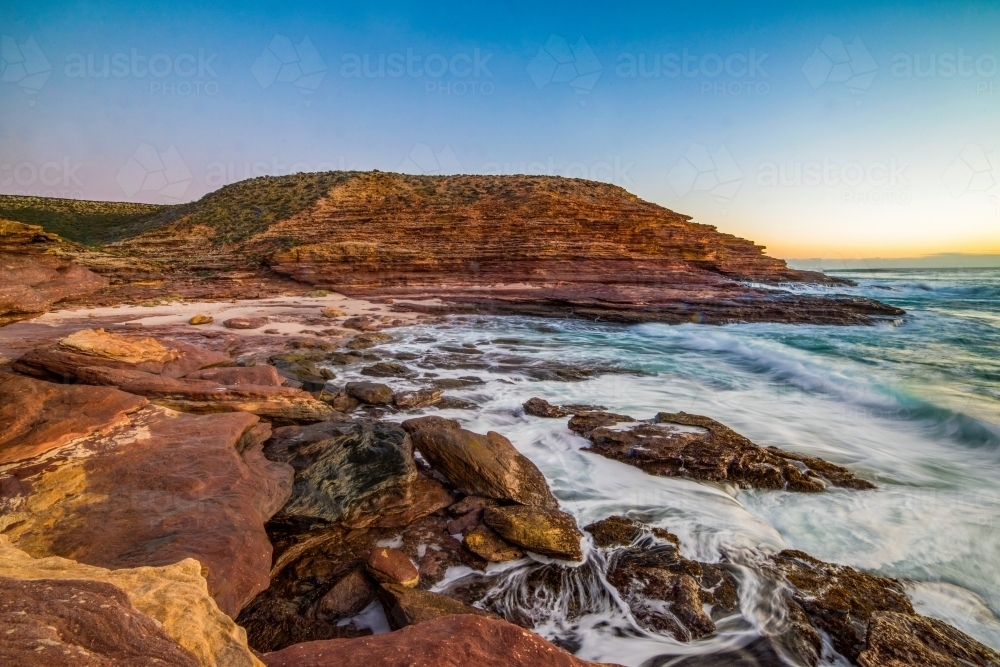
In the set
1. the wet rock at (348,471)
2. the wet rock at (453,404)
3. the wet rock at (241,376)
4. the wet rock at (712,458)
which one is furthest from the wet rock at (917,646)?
the wet rock at (241,376)

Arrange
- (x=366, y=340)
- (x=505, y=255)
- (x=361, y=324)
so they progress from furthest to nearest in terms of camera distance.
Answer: (x=505, y=255) < (x=361, y=324) < (x=366, y=340)

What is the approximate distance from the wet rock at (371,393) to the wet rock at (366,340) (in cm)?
395

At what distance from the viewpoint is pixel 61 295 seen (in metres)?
5.00

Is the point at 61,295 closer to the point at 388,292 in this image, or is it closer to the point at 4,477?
the point at 4,477

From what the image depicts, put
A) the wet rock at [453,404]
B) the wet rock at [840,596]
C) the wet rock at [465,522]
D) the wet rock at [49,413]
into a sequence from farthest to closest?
1. the wet rock at [453,404]
2. the wet rock at [465,522]
3. the wet rock at [49,413]
4. the wet rock at [840,596]

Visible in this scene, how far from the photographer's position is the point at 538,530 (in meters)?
3.96

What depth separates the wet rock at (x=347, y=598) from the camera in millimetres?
3135

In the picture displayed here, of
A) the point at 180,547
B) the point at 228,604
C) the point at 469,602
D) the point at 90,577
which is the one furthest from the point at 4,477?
the point at 469,602

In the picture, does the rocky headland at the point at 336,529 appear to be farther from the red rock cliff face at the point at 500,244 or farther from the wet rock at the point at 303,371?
the red rock cliff face at the point at 500,244

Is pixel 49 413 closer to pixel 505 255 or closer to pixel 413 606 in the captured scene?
pixel 413 606

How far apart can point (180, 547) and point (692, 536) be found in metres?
4.10

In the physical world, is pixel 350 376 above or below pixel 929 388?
above

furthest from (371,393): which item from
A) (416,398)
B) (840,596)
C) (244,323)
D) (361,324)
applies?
(244,323)

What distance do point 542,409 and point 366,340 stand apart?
614 cm
